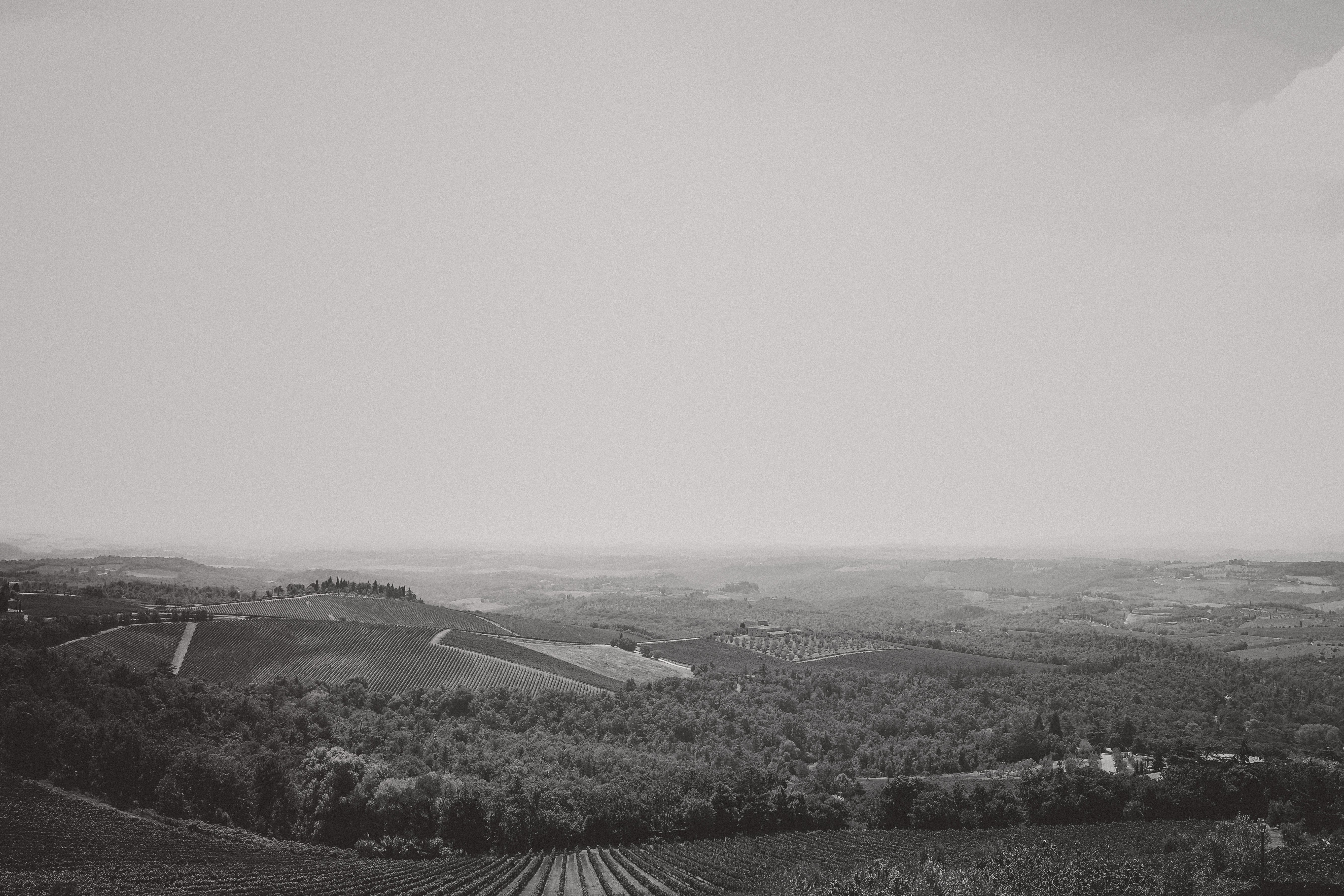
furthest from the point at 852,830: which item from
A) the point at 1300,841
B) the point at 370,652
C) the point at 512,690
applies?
the point at 370,652

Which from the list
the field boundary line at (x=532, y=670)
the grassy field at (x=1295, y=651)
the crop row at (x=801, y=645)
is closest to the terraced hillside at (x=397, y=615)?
the field boundary line at (x=532, y=670)

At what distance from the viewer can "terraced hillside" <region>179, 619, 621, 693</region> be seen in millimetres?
78500

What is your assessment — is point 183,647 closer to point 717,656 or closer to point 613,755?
point 613,755

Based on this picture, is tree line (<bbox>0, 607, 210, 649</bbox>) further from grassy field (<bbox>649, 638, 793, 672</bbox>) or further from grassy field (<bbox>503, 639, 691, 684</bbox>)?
grassy field (<bbox>649, 638, 793, 672</bbox>)

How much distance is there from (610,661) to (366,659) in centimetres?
3110

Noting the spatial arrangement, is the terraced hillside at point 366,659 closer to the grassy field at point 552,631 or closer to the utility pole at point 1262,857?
the grassy field at point 552,631

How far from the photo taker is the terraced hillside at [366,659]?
78.5 m

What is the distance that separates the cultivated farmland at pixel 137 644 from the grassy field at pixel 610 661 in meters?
40.0

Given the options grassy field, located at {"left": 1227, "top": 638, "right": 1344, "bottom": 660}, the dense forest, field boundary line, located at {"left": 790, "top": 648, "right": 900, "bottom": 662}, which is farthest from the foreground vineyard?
grassy field, located at {"left": 1227, "top": 638, "right": 1344, "bottom": 660}

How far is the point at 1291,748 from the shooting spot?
76562 mm

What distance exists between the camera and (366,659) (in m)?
85.8

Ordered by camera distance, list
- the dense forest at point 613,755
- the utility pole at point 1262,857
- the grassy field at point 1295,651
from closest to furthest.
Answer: the utility pole at point 1262,857
the dense forest at point 613,755
the grassy field at point 1295,651

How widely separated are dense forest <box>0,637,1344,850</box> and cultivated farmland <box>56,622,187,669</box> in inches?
214

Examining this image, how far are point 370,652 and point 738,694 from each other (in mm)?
42461
